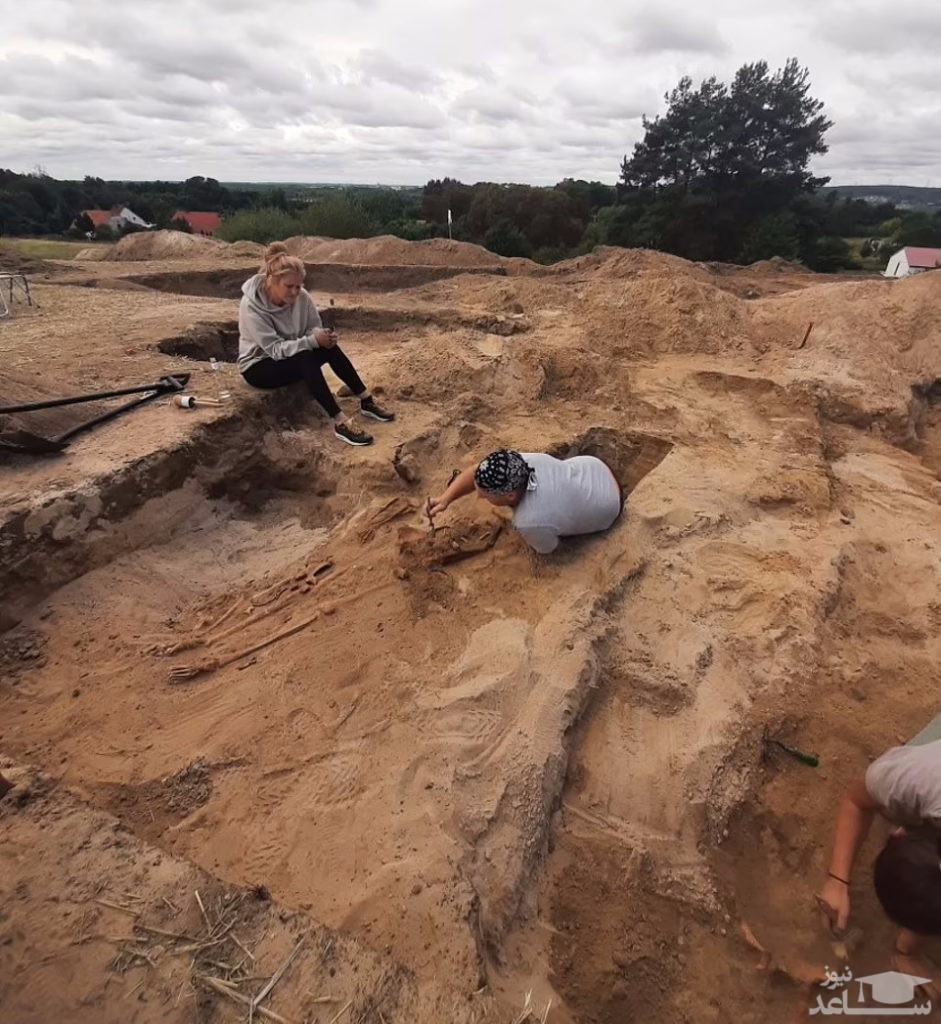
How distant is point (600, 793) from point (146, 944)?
67.5 inches

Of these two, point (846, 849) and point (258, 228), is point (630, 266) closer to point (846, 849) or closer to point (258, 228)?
point (846, 849)

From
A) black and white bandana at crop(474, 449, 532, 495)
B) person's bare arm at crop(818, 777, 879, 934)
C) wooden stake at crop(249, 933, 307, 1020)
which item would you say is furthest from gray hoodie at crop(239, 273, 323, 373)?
person's bare arm at crop(818, 777, 879, 934)

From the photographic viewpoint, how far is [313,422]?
4949 mm

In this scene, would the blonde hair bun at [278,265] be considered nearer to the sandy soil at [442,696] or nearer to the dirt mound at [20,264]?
the sandy soil at [442,696]

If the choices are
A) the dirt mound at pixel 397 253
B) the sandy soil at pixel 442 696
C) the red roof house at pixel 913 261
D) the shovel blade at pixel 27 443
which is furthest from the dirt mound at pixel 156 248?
the red roof house at pixel 913 261

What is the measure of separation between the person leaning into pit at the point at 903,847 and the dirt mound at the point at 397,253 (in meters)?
10.5

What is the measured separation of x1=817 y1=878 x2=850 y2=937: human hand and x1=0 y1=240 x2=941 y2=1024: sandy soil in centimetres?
7

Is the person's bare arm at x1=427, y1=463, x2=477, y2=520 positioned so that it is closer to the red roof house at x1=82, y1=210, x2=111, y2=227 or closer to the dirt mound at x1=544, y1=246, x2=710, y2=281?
the dirt mound at x1=544, y1=246, x2=710, y2=281

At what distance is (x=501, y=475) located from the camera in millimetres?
3168

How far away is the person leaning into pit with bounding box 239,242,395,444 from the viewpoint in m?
4.47

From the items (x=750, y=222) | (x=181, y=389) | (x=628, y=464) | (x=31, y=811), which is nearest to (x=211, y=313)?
(x=181, y=389)

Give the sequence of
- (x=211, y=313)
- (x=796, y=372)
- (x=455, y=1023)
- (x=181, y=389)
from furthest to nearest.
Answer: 1. (x=211, y=313)
2. (x=796, y=372)
3. (x=181, y=389)
4. (x=455, y=1023)

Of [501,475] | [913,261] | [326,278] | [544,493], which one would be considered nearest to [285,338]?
[501,475]

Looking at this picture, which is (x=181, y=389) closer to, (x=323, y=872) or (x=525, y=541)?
(x=525, y=541)
